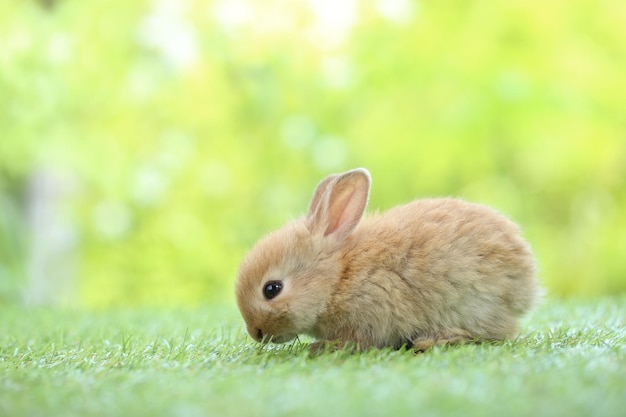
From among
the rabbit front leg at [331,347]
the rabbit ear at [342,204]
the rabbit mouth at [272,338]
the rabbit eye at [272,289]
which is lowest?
the rabbit front leg at [331,347]

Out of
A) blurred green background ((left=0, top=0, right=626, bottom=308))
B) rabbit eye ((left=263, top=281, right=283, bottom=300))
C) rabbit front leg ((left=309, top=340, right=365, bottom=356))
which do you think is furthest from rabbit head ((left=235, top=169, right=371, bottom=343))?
blurred green background ((left=0, top=0, right=626, bottom=308))

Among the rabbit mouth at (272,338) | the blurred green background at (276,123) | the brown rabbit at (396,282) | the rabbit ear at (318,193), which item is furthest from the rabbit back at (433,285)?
the blurred green background at (276,123)

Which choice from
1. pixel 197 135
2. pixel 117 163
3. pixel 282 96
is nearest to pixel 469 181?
pixel 282 96

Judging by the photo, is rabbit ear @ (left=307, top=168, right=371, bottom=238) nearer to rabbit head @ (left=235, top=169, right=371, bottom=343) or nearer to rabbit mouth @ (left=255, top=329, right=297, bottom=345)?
rabbit head @ (left=235, top=169, right=371, bottom=343)

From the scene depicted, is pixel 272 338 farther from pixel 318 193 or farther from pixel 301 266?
pixel 318 193

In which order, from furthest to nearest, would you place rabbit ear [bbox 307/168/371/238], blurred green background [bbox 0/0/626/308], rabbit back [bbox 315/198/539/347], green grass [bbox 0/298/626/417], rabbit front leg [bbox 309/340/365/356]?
blurred green background [bbox 0/0/626/308] → rabbit ear [bbox 307/168/371/238] → rabbit back [bbox 315/198/539/347] → rabbit front leg [bbox 309/340/365/356] → green grass [bbox 0/298/626/417]

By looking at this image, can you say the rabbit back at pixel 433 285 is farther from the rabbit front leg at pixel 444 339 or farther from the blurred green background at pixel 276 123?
the blurred green background at pixel 276 123
